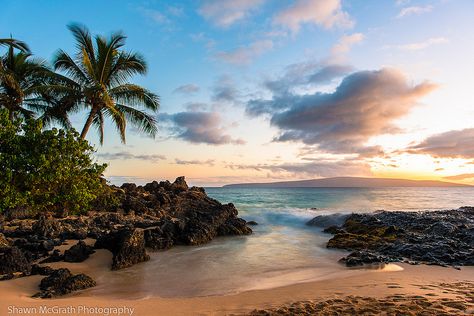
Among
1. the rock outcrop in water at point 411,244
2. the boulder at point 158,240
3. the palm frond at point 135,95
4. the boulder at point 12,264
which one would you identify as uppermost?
the palm frond at point 135,95

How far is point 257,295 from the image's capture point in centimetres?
790

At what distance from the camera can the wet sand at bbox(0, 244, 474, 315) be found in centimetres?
677

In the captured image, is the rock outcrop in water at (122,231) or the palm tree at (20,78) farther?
the palm tree at (20,78)

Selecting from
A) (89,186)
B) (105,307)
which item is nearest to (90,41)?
(89,186)

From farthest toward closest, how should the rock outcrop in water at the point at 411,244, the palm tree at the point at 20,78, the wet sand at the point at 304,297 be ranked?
the palm tree at the point at 20,78 → the rock outcrop in water at the point at 411,244 → the wet sand at the point at 304,297

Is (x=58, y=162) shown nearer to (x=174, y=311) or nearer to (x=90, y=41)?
(x=174, y=311)

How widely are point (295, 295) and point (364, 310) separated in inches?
71.0

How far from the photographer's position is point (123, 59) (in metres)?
22.1

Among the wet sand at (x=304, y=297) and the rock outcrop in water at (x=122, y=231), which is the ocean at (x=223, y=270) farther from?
the rock outcrop in water at (x=122, y=231)

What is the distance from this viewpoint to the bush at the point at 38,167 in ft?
35.2

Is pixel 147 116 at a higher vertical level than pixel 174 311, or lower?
higher

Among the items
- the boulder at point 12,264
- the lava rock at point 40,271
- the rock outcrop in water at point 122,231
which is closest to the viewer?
the boulder at point 12,264

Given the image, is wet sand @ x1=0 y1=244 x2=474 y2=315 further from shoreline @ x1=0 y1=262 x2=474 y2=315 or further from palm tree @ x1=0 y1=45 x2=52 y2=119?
palm tree @ x1=0 y1=45 x2=52 y2=119

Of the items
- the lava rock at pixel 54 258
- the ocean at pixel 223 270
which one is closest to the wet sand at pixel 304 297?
the ocean at pixel 223 270
